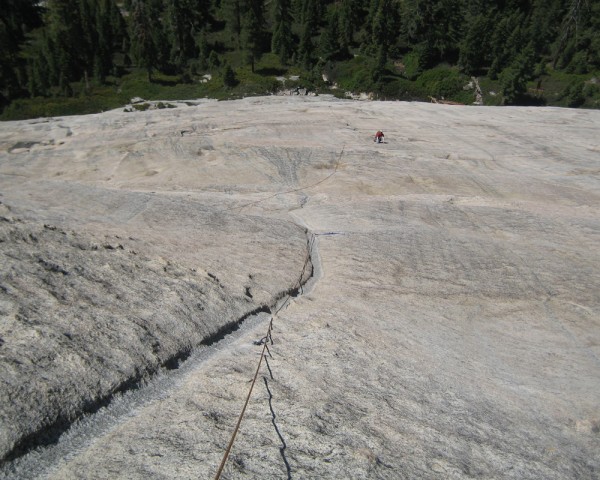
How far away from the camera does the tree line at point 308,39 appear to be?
7169 cm

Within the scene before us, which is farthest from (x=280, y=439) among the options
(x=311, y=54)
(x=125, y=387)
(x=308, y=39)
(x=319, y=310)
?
(x=308, y=39)

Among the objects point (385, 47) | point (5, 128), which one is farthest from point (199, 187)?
point (385, 47)

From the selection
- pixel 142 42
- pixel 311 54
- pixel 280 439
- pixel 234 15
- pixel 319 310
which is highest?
pixel 234 15

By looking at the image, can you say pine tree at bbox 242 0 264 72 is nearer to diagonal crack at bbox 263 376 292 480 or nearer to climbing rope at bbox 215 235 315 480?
climbing rope at bbox 215 235 315 480

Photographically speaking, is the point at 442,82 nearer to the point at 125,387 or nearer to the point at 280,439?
the point at 280,439

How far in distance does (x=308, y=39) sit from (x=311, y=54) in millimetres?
3016

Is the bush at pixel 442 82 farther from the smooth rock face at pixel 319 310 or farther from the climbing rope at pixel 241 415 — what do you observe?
the climbing rope at pixel 241 415

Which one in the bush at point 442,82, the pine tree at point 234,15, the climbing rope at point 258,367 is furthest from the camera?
the pine tree at point 234,15

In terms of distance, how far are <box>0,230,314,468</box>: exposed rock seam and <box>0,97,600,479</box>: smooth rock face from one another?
3.7 inches

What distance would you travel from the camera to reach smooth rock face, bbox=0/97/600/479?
565 cm

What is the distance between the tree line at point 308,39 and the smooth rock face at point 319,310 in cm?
5860

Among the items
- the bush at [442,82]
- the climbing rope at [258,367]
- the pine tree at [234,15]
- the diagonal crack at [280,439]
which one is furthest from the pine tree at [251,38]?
A: the diagonal crack at [280,439]

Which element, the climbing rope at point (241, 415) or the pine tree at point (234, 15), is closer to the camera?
the climbing rope at point (241, 415)

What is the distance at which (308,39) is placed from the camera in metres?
80.4
